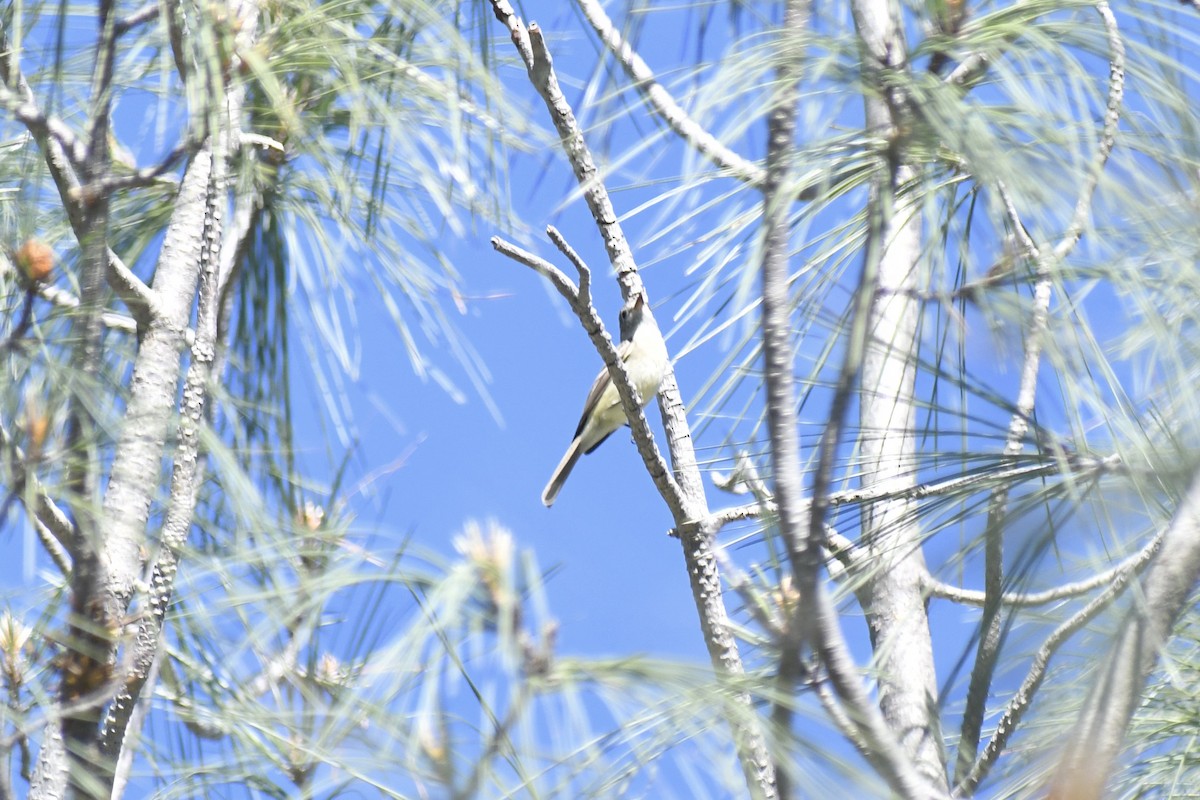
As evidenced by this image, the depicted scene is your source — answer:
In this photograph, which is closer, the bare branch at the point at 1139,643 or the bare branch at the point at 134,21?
the bare branch at the point at 1139,643

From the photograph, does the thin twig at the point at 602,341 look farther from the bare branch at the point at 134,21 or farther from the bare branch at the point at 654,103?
the bare branch at the point at 134,21

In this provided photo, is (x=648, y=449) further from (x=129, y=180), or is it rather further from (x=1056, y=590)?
(x=129, y=180)

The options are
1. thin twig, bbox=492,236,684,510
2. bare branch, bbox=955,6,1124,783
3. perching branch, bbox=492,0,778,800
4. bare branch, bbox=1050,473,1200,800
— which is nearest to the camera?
bare branch, bbox=1050,473,1200,800

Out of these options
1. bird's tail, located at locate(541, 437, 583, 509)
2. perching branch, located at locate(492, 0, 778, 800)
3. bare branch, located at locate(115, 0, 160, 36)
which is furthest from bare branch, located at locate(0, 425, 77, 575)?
bird's tail, located at locate(541, 437, 583, 509)

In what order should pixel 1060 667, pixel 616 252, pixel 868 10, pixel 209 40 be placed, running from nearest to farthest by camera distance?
pixel 868 10, pixel 209 40, pixel 1060 667, pixel 616 252

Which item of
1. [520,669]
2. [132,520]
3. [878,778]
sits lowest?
[878,778]

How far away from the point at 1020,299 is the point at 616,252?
3.35ft

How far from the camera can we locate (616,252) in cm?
222

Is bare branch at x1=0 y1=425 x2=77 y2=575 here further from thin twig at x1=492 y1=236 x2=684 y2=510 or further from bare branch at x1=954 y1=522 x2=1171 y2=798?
bare branch at x1=954 y1=522 x2=1171 y2=798

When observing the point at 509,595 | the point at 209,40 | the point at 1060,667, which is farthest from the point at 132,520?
the point at 1060,667

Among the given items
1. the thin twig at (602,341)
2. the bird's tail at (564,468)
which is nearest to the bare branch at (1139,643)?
the thin twig at (602,341)

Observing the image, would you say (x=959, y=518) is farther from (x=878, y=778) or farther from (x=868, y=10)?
(x=868, y=10)

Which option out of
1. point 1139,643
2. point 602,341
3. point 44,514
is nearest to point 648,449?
point 602,341

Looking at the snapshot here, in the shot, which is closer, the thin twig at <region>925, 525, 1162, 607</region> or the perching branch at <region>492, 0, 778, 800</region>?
the thin twig at <region>925, 525, 1162, 607</region>
